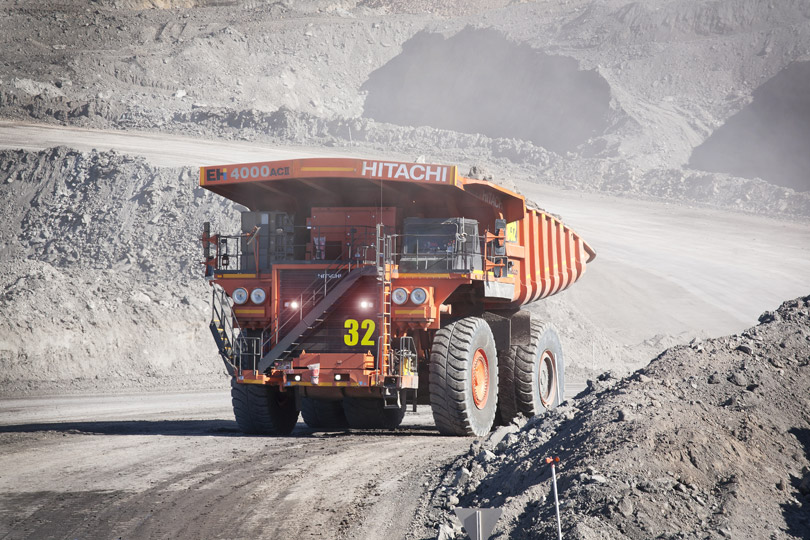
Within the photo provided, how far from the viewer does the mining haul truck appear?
484 inches

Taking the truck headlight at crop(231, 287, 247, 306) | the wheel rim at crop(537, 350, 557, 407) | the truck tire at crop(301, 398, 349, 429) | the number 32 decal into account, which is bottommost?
the truck tire at crop(301, 398, 349, 429)

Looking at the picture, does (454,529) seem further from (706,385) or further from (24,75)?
(24,75)

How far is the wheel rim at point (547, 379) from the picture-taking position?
16.0m

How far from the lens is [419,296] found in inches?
483

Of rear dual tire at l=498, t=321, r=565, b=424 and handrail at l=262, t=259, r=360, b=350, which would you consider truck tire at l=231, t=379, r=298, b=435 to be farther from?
rear dual tire at l=498, t=321, r=565, b=424

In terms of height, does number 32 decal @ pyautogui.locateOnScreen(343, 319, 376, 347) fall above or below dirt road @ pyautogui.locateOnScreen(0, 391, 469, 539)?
above

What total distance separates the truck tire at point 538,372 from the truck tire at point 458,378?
82.7 inches

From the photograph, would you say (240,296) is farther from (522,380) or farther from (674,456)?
(674,456)

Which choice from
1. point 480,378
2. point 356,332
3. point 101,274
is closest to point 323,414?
Answer: point 356,332

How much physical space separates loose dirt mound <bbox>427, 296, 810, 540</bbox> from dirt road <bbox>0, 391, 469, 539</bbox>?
80cm

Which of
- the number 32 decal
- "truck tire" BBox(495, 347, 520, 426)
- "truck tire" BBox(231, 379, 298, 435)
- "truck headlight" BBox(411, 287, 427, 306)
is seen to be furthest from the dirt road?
"truck headlight" BBox(411, 287, 427, 306)

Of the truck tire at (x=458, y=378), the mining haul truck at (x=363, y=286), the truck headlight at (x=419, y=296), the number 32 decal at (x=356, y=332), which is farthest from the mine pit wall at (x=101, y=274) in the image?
the truck headlight at (x=419, y=296)

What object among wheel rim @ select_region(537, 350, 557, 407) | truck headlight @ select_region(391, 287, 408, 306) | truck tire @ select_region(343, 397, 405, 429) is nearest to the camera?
truck headlight @ select_region(391, 287, 408, 306)

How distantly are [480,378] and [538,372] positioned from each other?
9.32 ft
